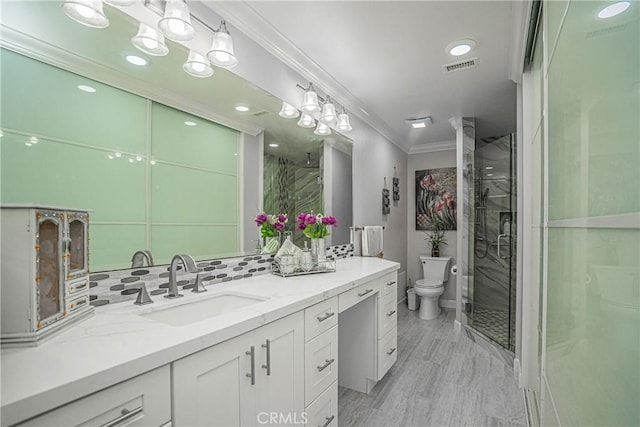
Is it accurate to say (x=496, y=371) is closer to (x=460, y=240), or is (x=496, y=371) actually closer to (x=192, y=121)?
(x=460, y=240)

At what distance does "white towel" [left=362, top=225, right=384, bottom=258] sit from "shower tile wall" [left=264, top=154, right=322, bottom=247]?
0.75m

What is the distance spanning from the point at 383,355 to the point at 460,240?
1.85 meters

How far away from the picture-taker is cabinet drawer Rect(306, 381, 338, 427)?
57.9 inches

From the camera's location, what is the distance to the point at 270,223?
2.08m

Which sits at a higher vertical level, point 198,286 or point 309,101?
point 309,101

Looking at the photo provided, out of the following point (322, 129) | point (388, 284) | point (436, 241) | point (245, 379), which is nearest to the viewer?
point (245, 379)

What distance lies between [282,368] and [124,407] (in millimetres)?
642

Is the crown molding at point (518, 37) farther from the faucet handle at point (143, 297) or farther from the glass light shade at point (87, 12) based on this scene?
the faucet handle at point (143, 297)

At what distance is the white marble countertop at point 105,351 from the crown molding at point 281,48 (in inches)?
60.2

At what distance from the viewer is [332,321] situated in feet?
5.47

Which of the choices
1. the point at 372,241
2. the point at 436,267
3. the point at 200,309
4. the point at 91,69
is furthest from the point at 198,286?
the point at 436,267

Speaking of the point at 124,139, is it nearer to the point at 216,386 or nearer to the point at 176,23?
the point at 176,23

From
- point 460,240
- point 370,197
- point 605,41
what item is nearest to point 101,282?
point 605,41

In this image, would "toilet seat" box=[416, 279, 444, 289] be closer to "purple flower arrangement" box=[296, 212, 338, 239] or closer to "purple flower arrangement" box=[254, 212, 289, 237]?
"purple flower arrangement" box=[296, 212, 338, 239]
